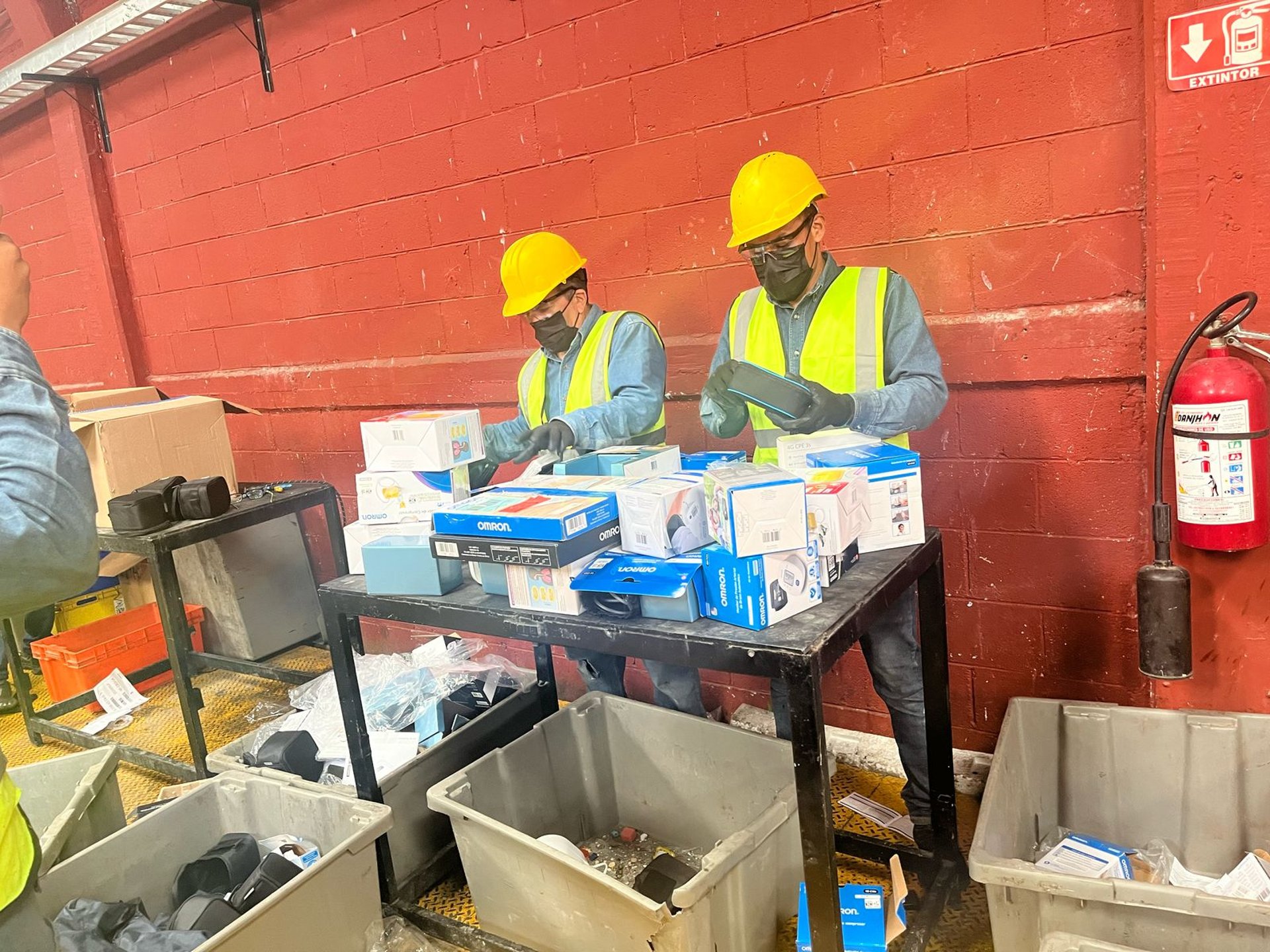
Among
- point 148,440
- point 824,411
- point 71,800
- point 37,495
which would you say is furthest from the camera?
point 148,440

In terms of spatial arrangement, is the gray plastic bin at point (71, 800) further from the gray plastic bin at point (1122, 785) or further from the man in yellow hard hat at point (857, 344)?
the gray plastic bin at point (1122, 785)

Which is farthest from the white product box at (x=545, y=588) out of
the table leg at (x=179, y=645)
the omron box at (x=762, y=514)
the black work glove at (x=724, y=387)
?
the table leg at (x=179, y=645)

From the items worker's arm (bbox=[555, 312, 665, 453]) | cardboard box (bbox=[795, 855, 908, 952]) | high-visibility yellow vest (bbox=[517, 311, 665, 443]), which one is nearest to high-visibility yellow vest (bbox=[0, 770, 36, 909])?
cardboard box (bbox=[795, 855, 908, 952])

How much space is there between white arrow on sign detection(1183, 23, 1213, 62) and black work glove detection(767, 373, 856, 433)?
3.02 ft

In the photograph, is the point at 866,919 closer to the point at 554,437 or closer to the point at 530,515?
the point at 530,515

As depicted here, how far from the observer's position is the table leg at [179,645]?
8.66 ft

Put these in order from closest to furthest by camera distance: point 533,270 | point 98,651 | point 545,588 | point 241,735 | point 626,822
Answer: point 545,588
point 626,822
point 533,270
point 241,735
point 98,651

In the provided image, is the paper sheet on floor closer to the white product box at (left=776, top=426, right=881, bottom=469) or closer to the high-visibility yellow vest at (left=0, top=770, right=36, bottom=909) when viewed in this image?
the white product box at (left=776, top=426, right=881, bottom=469)

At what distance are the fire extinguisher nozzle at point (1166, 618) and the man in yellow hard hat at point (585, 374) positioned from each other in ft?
3.39

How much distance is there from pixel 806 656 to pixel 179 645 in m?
2.19

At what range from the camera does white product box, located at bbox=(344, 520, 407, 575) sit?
5.86ft

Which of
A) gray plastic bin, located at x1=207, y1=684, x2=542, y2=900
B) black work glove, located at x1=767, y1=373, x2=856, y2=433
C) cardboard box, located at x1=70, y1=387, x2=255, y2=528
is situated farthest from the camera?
cardboard box, located at x1=70, y1=387, x2=255, y2=528

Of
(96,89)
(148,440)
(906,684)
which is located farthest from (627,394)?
(96,89)

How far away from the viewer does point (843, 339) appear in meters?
1.93
